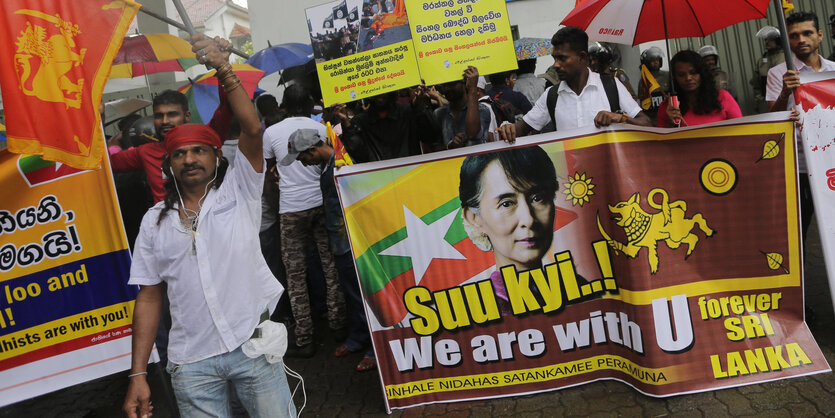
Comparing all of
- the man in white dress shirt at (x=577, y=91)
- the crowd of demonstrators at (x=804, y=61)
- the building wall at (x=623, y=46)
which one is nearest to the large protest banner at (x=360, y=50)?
the man in white dress shirt at (x=577, y=91)

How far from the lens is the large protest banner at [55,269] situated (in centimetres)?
426

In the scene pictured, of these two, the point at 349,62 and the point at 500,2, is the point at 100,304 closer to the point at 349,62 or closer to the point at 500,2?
the point at 349,62

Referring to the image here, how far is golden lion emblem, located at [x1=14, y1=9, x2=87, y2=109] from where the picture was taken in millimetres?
3256

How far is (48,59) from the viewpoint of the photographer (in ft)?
10.8

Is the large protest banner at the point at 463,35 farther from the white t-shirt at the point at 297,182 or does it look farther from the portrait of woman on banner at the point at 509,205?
the white t-shirt at the point at 297,182

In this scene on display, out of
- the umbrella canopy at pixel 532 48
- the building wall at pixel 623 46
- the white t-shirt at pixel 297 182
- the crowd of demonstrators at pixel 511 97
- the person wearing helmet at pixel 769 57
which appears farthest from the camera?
the building wall at pixel 623 46

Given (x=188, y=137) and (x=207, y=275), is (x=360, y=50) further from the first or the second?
(x=207, y=275)

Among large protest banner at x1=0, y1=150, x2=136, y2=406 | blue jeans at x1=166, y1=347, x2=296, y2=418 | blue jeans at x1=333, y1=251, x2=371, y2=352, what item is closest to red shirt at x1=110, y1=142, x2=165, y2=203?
large protest banner at x1=0, y1=150, x2=136, y2=406

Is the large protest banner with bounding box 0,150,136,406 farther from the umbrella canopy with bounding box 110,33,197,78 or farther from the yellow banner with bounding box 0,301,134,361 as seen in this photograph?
the umbrella canopy with bounding box 110,33,197,78

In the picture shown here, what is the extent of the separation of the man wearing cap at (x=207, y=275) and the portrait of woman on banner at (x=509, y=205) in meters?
1.42

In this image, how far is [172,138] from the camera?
2908mm

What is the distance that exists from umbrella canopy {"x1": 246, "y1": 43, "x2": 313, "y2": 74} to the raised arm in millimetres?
5392

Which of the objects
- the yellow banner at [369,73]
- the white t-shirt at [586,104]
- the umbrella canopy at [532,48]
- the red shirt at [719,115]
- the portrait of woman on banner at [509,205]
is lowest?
the portrait of woman on banner at [509,205]

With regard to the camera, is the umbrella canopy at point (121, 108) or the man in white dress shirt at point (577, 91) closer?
the man in white dress shirt at point (577, 91)
